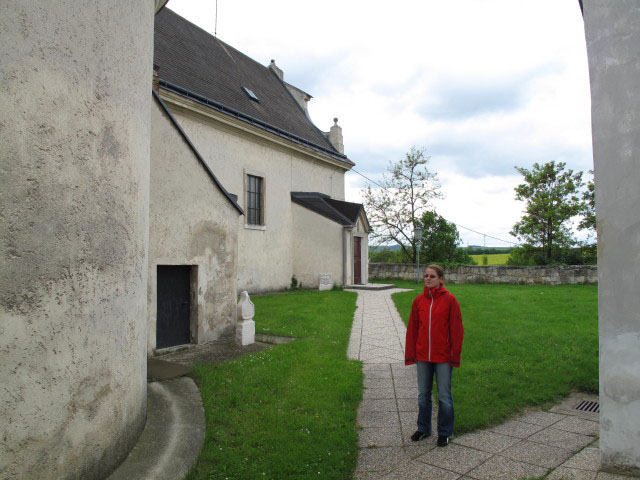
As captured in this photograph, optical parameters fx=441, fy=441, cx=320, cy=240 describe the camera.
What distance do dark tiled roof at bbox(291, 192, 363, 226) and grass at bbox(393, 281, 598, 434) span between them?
844cm

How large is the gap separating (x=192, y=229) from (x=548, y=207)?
2328cm

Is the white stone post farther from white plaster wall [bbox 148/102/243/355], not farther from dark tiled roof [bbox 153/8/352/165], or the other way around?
dark tiled roof [bbox 153/8/352/165]

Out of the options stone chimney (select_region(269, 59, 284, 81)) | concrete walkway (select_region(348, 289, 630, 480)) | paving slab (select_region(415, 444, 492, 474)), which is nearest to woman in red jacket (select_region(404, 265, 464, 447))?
paving slab (select_region(415, 444, 492, 474))

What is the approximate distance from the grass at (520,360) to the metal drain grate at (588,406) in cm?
28

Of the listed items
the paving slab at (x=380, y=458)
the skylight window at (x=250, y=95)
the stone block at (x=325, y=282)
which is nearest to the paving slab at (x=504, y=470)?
the paving slab at (x=380, y=458)

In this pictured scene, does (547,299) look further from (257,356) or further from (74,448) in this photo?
(74,448)

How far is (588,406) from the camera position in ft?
18.0

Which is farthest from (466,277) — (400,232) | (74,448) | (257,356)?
(74,448)

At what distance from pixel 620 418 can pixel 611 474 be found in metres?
0.47

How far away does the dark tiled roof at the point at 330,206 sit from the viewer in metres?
20.0

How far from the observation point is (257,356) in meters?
7.70

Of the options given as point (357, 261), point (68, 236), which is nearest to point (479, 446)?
point (68, 236)

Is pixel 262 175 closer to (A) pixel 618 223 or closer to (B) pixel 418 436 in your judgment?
(B) pixel 418 436

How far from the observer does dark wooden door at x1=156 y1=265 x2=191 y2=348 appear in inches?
334
